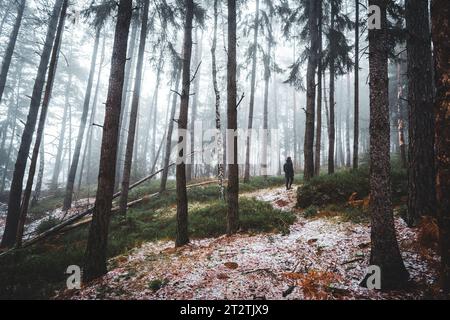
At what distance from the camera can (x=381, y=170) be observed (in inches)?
187

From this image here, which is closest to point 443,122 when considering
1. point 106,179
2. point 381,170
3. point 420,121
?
point 381,170

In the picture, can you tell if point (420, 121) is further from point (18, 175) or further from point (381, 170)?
point (18, 175)

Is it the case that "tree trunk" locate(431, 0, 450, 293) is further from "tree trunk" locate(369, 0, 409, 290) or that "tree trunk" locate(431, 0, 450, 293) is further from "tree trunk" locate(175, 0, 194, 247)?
"tree trunk" locate(175, 0, 194, 247)

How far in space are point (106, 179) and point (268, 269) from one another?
4.24 m

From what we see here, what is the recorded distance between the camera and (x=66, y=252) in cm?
797

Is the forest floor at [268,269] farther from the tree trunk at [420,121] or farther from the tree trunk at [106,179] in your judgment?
the tree trunk at [420,121]

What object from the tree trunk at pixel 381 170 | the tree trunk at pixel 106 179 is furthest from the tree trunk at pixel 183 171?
the tree trunk at pixel 381 170

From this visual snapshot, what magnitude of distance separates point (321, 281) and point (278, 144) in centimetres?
4171

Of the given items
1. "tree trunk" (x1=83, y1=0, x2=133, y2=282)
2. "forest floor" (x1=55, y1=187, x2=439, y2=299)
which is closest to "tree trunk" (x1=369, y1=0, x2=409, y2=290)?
"forest floor" (x1=55, y1=187, x2=439, y2=299)

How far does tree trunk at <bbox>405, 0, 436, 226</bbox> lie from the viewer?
6320 millimetres

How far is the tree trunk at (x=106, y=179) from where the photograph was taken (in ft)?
19.6
